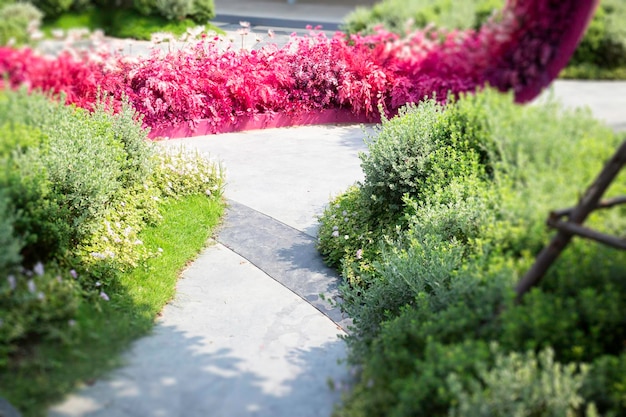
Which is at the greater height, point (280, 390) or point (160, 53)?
point (160, 53)

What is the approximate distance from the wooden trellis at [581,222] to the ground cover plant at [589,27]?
58cm

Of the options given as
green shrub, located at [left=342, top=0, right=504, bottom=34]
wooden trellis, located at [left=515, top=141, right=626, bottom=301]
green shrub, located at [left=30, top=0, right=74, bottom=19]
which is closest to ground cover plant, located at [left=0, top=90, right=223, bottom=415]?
green shrub, located at [left=30, top=0, right=74, bottom=19]

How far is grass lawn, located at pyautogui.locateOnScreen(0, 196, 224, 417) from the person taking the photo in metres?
3.03

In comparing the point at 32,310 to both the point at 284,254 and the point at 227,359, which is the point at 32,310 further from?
the point at 284,254

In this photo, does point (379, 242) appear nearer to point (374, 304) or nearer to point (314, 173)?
point (374, 304)

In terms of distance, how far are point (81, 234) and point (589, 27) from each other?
3.43m

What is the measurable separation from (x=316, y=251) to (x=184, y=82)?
3172mm

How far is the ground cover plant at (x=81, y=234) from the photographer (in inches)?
122

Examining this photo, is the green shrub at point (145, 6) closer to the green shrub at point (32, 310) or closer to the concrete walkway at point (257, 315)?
the concrete walkway at point (257, 315)

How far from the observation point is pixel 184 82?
746 centimetres

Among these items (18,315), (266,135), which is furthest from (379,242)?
(266,135)

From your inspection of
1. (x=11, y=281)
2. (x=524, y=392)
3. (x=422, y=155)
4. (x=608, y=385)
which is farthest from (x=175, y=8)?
(x=608, y=385)

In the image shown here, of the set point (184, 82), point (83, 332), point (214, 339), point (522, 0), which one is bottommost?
point (214, 339)

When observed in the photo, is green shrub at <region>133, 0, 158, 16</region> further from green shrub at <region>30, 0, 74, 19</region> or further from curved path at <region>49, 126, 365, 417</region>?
curved path at <region>49, 126, 365, 417</region>
